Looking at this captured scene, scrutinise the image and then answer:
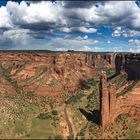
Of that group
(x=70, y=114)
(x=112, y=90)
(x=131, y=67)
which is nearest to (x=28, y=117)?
(x=70, y=114)

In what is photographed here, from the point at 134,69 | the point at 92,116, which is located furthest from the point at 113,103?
the point at 134,69

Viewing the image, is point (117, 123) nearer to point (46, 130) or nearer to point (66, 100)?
point (46, 130)

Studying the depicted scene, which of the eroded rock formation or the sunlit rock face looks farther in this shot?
the sunlit rock face

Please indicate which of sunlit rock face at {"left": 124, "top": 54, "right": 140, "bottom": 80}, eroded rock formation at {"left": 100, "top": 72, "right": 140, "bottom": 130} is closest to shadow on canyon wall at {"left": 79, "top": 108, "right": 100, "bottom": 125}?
eroded rock formation at {"left": 100, "top": 72, "right": 140, "bottom": 130}

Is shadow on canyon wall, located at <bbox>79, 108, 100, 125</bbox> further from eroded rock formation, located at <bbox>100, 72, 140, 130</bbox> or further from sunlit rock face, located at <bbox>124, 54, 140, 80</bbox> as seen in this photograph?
sunlit rock face, located at <bbox>124, 54, 140, 80</bbox>

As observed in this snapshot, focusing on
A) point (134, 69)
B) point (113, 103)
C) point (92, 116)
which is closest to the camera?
point (113, 103)

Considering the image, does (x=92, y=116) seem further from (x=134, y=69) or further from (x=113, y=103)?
(x=134, y=69)

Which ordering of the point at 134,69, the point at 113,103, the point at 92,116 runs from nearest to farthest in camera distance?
the point at 113,103 < the point at 92,116 < the point at 134,69

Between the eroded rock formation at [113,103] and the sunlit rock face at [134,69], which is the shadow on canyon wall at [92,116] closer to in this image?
the eroded rock formation at [113,103]

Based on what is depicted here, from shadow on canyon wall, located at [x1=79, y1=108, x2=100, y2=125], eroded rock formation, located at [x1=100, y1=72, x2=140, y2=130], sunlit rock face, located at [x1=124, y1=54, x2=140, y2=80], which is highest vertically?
sunlit rock face, located at [x1=124, y1=54, x2=140, y2=80]

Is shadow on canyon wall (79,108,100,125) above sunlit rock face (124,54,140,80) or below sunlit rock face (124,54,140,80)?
below

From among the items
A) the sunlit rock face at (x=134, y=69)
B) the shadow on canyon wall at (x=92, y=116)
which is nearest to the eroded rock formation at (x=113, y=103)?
the shadow on canyon wall at (x=92, y=116)

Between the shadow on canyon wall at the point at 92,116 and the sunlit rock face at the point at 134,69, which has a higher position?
the sunlit rock face at the point at 134,69
